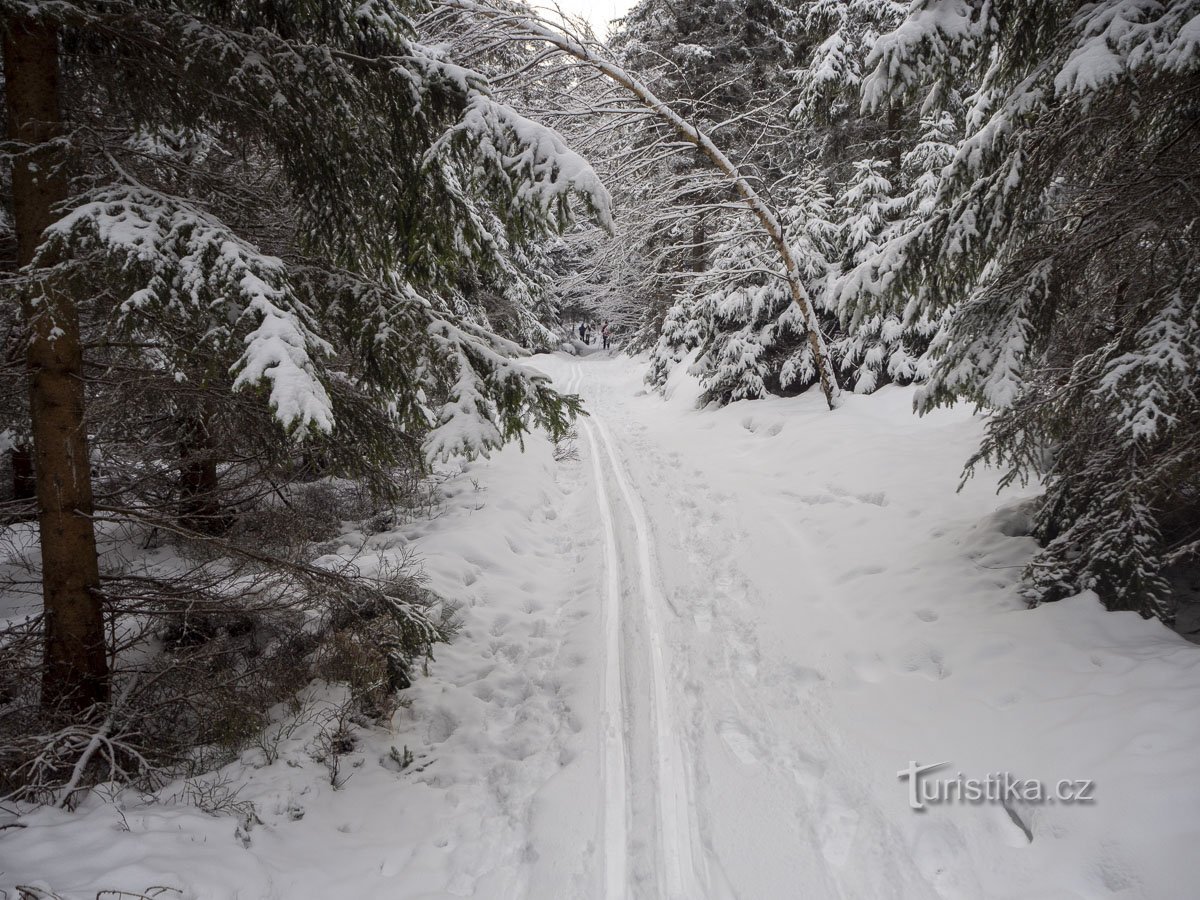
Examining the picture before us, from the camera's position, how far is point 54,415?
10.3 ft

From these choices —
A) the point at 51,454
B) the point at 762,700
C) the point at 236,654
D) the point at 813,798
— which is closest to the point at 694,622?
the point at 762,700

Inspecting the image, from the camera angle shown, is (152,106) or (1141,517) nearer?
(152,106)

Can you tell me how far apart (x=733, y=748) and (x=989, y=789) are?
1578mm

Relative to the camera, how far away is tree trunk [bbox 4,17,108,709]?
295cm

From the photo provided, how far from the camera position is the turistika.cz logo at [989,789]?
3160 mm

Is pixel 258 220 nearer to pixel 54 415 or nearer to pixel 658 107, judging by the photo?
pixel 54 415

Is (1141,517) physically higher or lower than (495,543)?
higher

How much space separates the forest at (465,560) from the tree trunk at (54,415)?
2 centimetres

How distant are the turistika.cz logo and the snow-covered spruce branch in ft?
29.5

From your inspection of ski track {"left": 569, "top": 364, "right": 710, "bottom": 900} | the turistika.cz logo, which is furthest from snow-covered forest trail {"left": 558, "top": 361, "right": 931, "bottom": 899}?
the turistika.cz logo

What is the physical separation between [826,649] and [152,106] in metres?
6.78

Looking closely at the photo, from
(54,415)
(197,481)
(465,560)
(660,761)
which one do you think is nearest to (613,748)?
(660,761)

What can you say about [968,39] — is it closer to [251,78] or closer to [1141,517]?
[1141,517]

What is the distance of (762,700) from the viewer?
4531 mm
